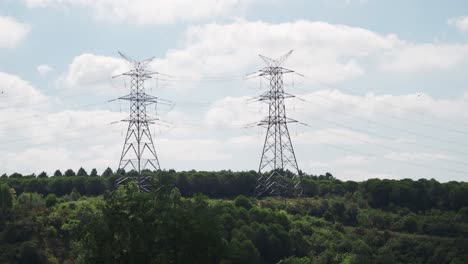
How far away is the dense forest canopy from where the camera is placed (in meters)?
57.3

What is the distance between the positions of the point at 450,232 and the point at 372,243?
20201mm

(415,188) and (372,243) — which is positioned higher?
(415,188)

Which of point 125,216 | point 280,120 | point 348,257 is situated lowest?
point 348,257

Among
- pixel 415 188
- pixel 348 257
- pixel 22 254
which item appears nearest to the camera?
pixel 22 254

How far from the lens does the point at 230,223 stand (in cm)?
11894

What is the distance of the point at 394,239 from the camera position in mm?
136125

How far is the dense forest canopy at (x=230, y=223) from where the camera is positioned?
57344mm

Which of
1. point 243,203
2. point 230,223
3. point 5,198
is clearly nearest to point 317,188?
point 243,203

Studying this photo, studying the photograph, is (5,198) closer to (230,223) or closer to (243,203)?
(243,203)

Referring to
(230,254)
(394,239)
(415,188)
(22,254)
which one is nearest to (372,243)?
(394,239)

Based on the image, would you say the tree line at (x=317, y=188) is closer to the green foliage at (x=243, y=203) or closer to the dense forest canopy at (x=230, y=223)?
the dense forest canopy at (x=230, y=223)

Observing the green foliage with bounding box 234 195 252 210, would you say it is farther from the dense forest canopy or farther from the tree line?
the tree line

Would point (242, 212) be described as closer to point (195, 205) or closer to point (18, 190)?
point (195, 205)

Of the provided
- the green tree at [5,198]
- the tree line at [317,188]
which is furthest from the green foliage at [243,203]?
the green tree at [5,198]
